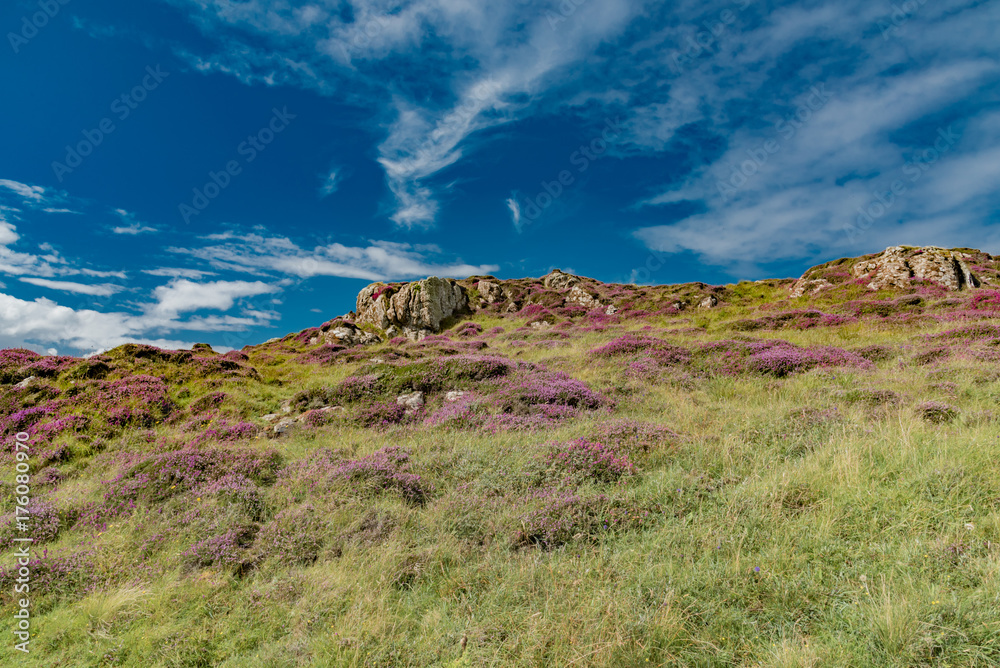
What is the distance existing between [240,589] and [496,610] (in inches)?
146

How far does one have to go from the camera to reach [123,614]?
509cm

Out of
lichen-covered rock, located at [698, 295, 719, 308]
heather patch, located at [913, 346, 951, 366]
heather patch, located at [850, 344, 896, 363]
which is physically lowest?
heather patch, located at [913, 346, 951, 366]

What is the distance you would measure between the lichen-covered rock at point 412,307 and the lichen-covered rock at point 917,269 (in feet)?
116

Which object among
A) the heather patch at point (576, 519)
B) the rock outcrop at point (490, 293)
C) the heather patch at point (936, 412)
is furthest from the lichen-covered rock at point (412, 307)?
the heather patch at point (936, 412)

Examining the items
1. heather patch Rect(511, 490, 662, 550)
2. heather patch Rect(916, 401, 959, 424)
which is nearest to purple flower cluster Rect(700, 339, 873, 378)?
heather patch Rect(916, 401, 959, 424)

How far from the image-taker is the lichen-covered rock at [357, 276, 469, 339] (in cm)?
3881

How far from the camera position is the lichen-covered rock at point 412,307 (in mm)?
38812

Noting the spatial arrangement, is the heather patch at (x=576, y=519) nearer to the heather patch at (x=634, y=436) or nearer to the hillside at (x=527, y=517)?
the hillside at (x=527, y=517)

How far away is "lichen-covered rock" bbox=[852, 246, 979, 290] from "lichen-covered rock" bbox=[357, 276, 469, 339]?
116ft

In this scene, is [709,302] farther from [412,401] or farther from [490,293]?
[412,401]

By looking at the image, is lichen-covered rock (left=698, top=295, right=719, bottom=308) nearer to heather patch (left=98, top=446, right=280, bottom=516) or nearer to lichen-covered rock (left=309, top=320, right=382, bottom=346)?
lichen-covered rock (left=309, top=320, right=382, bottom=346)

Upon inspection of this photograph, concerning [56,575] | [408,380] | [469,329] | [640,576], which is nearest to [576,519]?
[640,576]

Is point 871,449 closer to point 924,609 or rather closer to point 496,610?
point 924,609

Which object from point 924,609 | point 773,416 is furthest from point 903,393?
point 924,609
